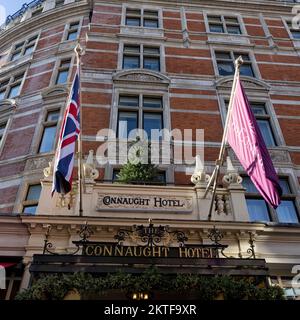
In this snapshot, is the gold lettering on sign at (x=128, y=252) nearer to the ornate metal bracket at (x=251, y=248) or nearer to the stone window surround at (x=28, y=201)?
the ornate metal bracket at (x=251, y=248)

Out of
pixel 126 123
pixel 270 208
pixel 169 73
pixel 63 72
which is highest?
pixel 63 72

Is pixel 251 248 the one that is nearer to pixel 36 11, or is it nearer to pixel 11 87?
pixel 11 87

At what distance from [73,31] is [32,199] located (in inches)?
466

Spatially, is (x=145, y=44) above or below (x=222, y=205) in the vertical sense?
above

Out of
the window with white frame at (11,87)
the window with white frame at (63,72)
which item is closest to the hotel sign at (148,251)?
the window with white frame at (63,72)

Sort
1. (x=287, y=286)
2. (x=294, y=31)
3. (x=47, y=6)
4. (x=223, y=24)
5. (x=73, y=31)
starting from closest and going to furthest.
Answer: (x=287, y=286)
(x=73, y=31)
(x=223, y=24)
(x=294, y=31)
(x=47, y=6)

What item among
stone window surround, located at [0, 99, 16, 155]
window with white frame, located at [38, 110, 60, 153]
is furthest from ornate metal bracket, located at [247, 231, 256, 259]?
stone window surround, located at [0, 99, 16, 155]

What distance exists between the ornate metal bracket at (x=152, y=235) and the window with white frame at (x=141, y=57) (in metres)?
10.3

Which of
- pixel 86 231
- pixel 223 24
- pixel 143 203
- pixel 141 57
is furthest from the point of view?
pixel 223 24

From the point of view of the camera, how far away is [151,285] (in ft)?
27.0

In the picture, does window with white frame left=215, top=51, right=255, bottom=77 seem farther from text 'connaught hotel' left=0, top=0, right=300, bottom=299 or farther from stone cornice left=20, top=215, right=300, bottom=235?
stone cornice left=20, top=215, right=300, bottom=235

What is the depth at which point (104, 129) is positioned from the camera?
1486 cm

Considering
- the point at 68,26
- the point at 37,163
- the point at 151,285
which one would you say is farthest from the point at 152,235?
the point at 68,26

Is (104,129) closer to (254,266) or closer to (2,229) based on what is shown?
(2,229)
